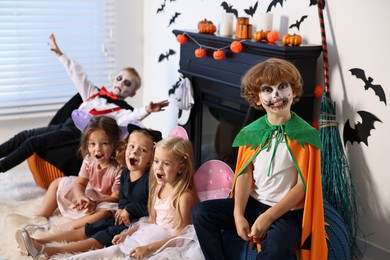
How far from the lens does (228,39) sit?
9.38 ft

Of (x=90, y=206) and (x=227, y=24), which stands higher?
(x=227, y=24)

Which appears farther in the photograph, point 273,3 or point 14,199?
point 14,199

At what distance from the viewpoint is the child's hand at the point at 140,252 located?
7.42ft

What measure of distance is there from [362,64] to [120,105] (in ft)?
4.93

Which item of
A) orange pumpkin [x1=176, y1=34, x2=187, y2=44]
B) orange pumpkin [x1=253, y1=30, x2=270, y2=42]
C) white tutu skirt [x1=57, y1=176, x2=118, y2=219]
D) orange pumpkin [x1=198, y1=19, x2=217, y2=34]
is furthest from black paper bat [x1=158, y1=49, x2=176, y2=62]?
white tutu skirt [x1=57, y1=176, x2=118, y2=219]

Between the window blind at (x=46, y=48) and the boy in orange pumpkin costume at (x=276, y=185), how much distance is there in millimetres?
2227

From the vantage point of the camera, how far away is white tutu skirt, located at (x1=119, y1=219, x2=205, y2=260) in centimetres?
224

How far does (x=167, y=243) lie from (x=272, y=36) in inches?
43.8

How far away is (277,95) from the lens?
2.00 meters

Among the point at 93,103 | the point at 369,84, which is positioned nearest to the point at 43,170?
the point at 93,103

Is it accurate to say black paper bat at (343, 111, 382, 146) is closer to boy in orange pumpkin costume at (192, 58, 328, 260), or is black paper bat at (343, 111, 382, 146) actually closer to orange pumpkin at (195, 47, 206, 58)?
boy in orange pumpkin costume at (192, 58, 328, 260)

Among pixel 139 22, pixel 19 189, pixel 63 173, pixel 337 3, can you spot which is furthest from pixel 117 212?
pixel 139 22

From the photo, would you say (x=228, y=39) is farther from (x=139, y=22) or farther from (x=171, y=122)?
(x=139, y=22)

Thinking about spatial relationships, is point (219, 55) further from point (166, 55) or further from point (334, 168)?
point (166, 55)
